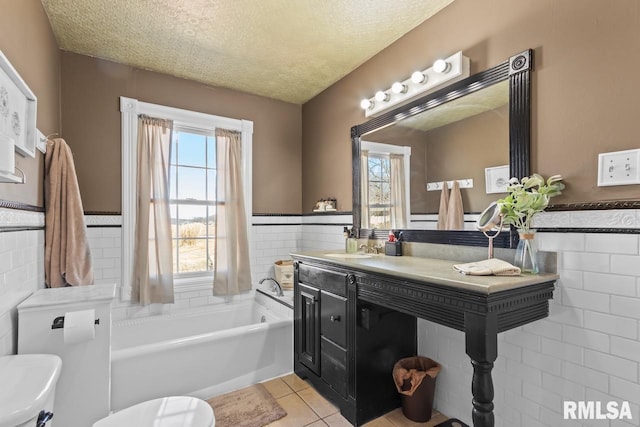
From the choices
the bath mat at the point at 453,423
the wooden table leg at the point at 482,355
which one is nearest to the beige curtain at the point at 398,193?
the wooden table leg at the point at 482,355

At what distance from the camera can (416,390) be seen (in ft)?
6.19

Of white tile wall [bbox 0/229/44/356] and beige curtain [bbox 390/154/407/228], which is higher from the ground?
beige curtain [bbox 390/154/407/228]

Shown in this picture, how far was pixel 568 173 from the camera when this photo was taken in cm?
145

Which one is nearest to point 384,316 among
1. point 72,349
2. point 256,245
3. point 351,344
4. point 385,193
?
point 351,344

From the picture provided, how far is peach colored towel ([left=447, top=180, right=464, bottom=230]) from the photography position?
1925 mm

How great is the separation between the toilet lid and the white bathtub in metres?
0.74

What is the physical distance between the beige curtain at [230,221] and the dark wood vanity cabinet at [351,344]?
1.15m

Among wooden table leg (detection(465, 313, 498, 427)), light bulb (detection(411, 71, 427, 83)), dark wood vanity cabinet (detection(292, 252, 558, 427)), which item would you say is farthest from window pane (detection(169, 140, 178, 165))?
wooden table leg (detection(465, 313, 498, 427))

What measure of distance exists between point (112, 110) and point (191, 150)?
0.71m

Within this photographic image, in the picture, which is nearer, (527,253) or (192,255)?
(527,253)

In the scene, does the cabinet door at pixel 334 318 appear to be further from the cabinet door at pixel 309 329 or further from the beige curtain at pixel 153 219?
the beige curtain at pixel 153 219

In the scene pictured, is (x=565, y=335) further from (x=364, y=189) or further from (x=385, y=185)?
(x=364, y=189)

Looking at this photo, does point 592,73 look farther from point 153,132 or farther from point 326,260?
point 153,132

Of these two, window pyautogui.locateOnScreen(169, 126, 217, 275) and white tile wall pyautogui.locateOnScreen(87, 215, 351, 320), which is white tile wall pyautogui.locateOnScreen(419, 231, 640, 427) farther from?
window pyautogui.locateOnScreen(169, 126, 217, 275)
